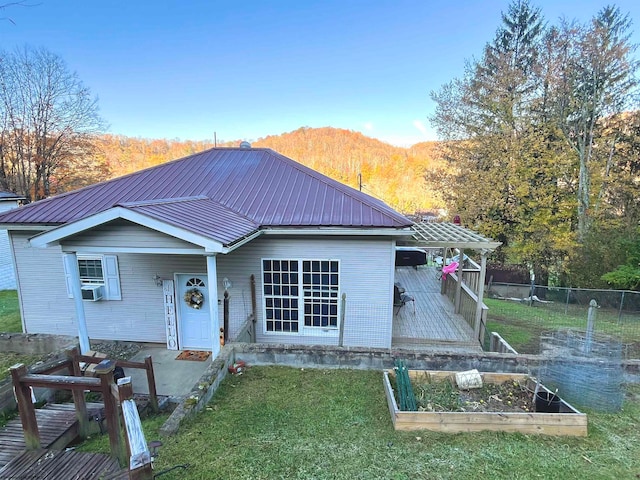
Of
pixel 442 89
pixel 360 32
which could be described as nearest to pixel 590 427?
pixel 442 89

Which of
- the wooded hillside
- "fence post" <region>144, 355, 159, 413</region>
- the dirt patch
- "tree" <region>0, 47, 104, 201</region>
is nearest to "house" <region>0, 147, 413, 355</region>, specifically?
the dirt patch

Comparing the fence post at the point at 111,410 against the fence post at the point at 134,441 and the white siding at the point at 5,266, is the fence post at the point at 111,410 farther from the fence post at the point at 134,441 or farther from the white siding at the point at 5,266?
the white siding at the point at 5,266

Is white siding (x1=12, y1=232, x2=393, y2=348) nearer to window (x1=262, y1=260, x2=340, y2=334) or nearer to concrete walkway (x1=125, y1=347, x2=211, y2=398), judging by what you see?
window (x1=262, y1=260, x2=340, y2=334)

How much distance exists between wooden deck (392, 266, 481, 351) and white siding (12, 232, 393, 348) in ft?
2.75

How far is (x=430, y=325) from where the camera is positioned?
29.9 ft

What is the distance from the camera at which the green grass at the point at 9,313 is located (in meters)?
10.2

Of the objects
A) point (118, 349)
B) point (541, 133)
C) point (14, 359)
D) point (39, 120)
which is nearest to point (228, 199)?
point (118, 349)

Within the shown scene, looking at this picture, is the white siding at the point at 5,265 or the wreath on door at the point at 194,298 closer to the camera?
the wreath on door at the point at 194,298

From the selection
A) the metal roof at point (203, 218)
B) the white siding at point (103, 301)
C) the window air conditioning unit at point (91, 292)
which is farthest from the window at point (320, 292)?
the window air conditioning unit at point (91, 292)

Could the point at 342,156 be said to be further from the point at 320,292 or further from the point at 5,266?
the point at 320,292

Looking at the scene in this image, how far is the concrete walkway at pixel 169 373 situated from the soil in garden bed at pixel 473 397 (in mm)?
4379

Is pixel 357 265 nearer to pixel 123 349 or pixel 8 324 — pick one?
pixel 123 349

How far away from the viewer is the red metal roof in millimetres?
6867

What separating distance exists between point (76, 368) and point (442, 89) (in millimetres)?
22625
